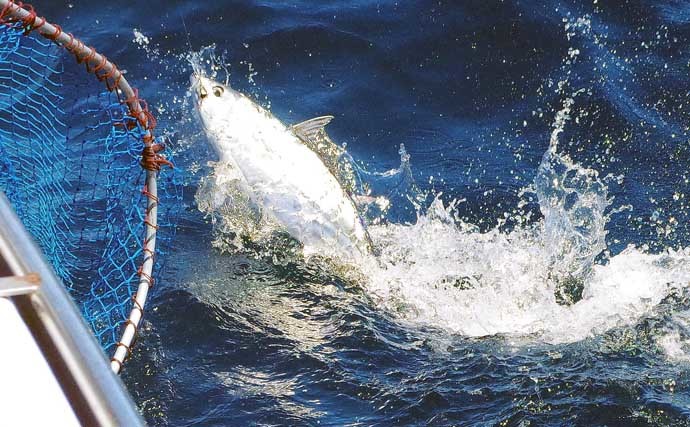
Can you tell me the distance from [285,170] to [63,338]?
3314 mm

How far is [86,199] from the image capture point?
212 inches

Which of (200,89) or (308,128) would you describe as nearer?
(200,89)

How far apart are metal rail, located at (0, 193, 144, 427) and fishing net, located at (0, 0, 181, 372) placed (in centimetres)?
108

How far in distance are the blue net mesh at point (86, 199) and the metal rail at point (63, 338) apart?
156 cm

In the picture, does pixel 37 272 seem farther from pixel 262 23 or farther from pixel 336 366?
pixel 262 23

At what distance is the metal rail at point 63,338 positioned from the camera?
1.47 m

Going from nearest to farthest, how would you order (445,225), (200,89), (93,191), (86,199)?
1. (200,89)
2. (93,191)
3. (445,225)
4. (86,199)

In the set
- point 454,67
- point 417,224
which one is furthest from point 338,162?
point 454,67

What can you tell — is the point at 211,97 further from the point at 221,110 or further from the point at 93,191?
the point at 93,191

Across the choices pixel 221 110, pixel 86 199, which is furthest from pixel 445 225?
pixel 86 199

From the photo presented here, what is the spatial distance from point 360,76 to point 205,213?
232 cm

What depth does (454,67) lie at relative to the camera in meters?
7.04

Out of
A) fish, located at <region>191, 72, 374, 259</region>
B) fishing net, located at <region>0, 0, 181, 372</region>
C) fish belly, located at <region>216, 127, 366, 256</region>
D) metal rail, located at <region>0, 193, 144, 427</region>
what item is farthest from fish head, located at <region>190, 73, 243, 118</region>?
metal rail, located at <region>0, 193, 144, 427</region>

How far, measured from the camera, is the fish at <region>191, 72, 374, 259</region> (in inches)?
187
